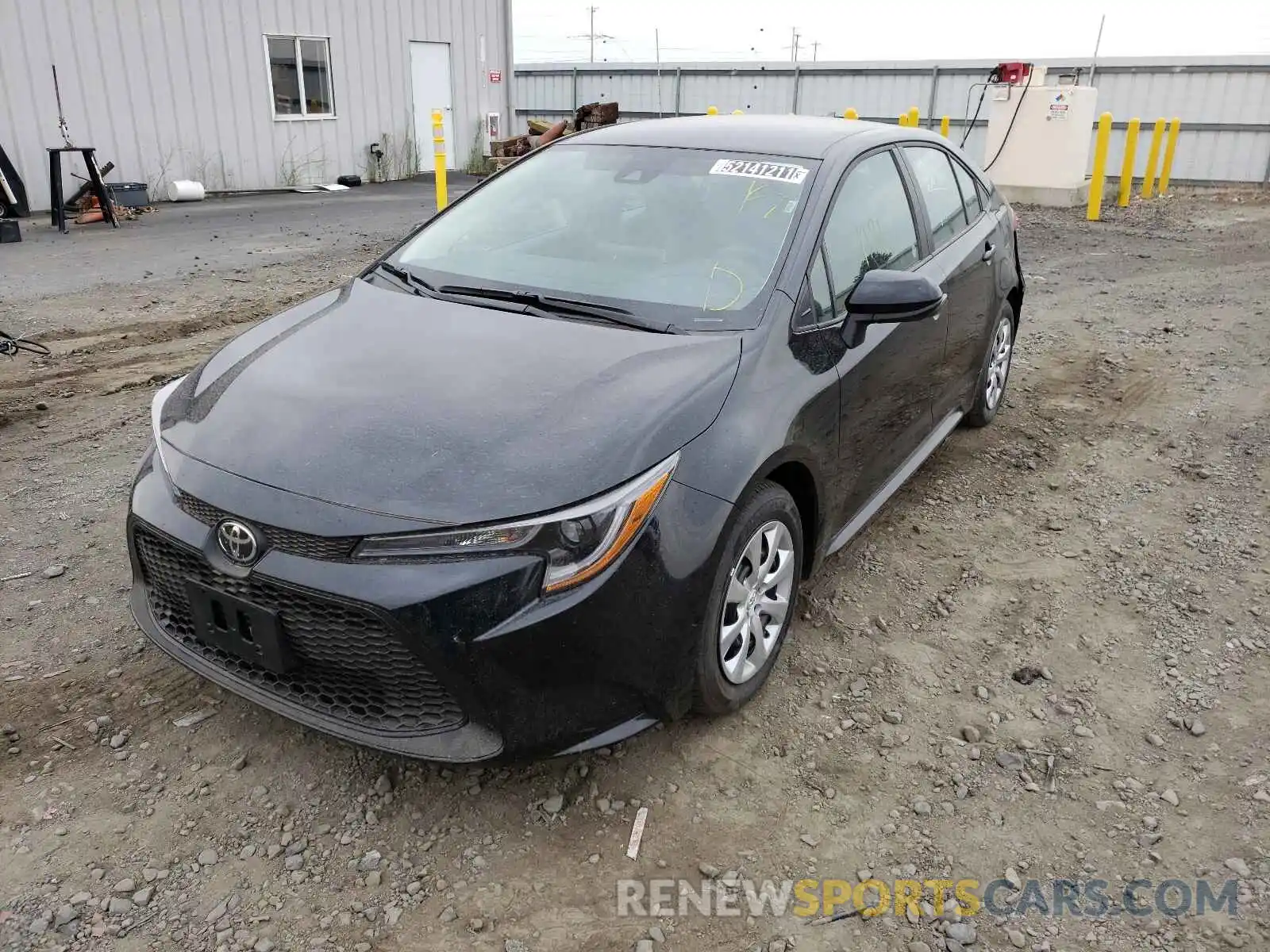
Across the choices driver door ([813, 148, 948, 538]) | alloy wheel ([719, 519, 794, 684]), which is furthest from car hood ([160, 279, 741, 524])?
driver door ([813, 148, 948, 538])

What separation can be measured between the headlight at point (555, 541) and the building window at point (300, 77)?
15.6 meters

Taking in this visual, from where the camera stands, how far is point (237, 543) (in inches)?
90.7

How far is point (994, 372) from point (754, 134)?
7.48 ft

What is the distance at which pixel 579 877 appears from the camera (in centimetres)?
237

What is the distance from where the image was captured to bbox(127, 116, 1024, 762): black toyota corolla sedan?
2.23 m

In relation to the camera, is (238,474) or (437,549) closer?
(437,549)

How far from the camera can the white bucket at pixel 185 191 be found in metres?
14.2

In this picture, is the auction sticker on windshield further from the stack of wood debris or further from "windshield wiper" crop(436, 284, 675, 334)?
the stack of wood debris

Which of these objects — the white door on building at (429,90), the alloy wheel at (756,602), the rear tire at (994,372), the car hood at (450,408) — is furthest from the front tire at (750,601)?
the white door on building at (429,90)

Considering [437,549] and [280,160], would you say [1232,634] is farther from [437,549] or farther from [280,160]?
[280,160]

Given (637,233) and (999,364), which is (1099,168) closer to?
(999,364)

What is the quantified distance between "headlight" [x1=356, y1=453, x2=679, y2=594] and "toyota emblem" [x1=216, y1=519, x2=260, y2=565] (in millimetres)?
275

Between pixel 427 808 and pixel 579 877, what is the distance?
467mm

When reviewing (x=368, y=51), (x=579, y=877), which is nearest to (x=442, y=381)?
(x=579, y=877)
